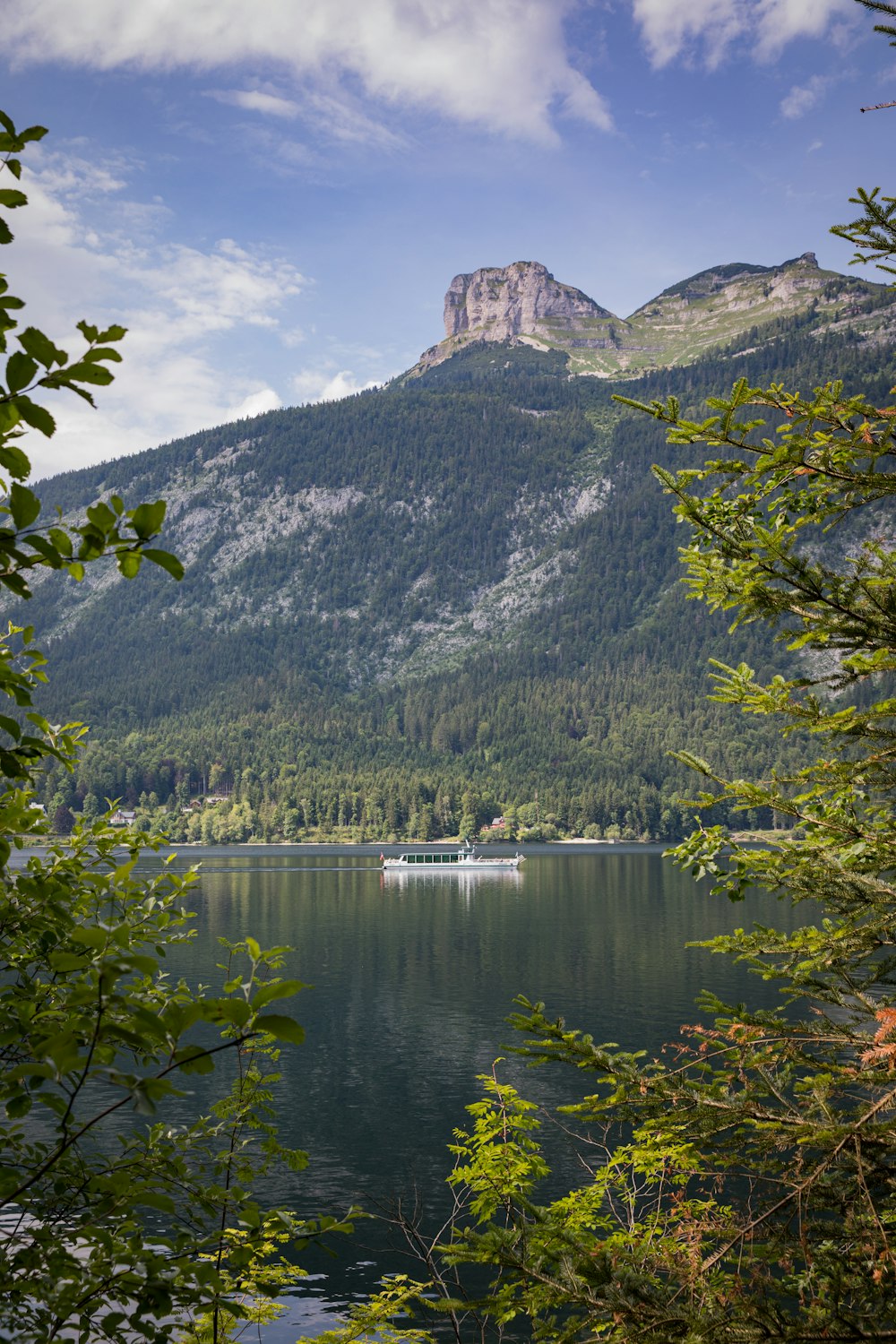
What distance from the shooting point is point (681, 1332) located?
5.59m

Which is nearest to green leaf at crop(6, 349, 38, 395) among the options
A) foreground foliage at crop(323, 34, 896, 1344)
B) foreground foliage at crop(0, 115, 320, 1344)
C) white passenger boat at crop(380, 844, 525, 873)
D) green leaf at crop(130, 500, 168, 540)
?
foreground foliage at crop(0, 115, 320, 1344)

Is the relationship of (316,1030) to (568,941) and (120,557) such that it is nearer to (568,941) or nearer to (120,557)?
(568,941)

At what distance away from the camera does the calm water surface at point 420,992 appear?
96.1 ft

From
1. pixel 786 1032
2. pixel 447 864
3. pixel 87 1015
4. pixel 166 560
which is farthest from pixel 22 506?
pixel 447 864

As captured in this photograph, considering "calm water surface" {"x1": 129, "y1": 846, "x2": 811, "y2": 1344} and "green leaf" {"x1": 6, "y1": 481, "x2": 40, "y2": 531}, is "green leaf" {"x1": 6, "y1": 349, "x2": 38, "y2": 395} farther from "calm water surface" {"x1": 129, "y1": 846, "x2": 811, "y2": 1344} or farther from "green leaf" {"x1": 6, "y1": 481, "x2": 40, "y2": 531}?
"calm water surface" {"x1": 129, "y1": 846, "x2": 811, "y2": 1344}

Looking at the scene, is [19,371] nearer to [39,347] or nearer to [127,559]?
[39,347]

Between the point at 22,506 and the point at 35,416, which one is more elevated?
the point at 35,416

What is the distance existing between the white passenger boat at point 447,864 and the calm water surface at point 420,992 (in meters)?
31.1

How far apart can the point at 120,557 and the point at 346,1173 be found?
101ft

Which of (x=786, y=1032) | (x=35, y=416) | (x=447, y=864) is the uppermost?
(x=35, y=416)

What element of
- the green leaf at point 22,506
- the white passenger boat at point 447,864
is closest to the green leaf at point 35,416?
the green leaf at point 22,506

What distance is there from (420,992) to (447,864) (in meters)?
108

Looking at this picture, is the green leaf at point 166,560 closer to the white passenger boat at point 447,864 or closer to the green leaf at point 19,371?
the green leaf at point 19,371

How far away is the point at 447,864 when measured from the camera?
16375 centimetres
